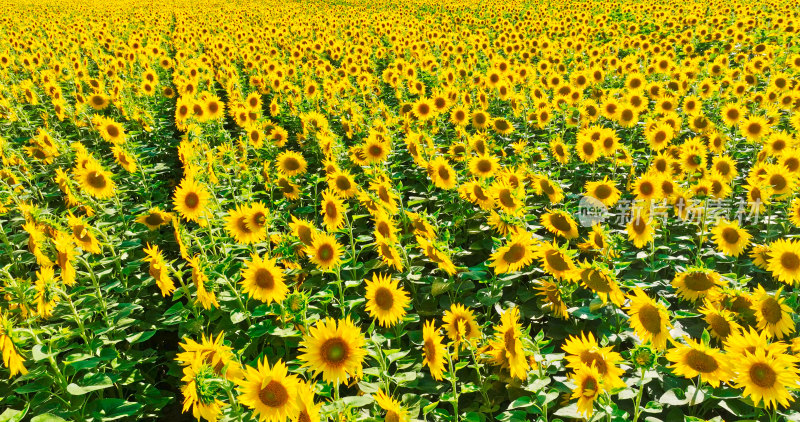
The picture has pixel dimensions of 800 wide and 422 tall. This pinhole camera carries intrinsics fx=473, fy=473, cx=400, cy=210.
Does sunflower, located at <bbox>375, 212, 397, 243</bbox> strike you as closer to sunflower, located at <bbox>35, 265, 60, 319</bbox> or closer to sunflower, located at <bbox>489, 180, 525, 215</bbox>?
sunflower, located at <bbox>489, 180, 525, 215</bbox>

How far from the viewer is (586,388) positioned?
8.41 ft

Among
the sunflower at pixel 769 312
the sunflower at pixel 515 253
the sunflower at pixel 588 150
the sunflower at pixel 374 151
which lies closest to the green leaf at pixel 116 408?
the sunflower at pixel 515 253

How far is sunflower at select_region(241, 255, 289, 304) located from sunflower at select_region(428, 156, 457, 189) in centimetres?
229

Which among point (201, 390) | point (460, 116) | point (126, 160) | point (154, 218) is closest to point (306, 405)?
point (201, 390)

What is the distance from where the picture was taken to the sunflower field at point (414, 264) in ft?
8.80

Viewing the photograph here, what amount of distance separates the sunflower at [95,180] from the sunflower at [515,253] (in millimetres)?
3919

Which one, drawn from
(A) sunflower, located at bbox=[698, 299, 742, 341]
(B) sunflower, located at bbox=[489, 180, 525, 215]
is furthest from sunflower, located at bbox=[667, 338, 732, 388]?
(B) sunflower, located at bbox=[489, 180, 525, 215]

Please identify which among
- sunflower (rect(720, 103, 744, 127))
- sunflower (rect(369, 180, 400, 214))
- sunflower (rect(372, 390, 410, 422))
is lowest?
sunflower (rect(372, 390, 410, 422))

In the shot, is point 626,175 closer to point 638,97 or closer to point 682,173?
point 682,173

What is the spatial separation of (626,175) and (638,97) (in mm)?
1860

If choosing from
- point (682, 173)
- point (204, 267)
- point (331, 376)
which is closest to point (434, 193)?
point (682, 173)

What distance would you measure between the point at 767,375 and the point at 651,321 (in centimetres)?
59

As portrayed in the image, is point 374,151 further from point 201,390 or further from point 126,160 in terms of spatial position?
point 201,390

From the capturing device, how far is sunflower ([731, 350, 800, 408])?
90.1 inches
